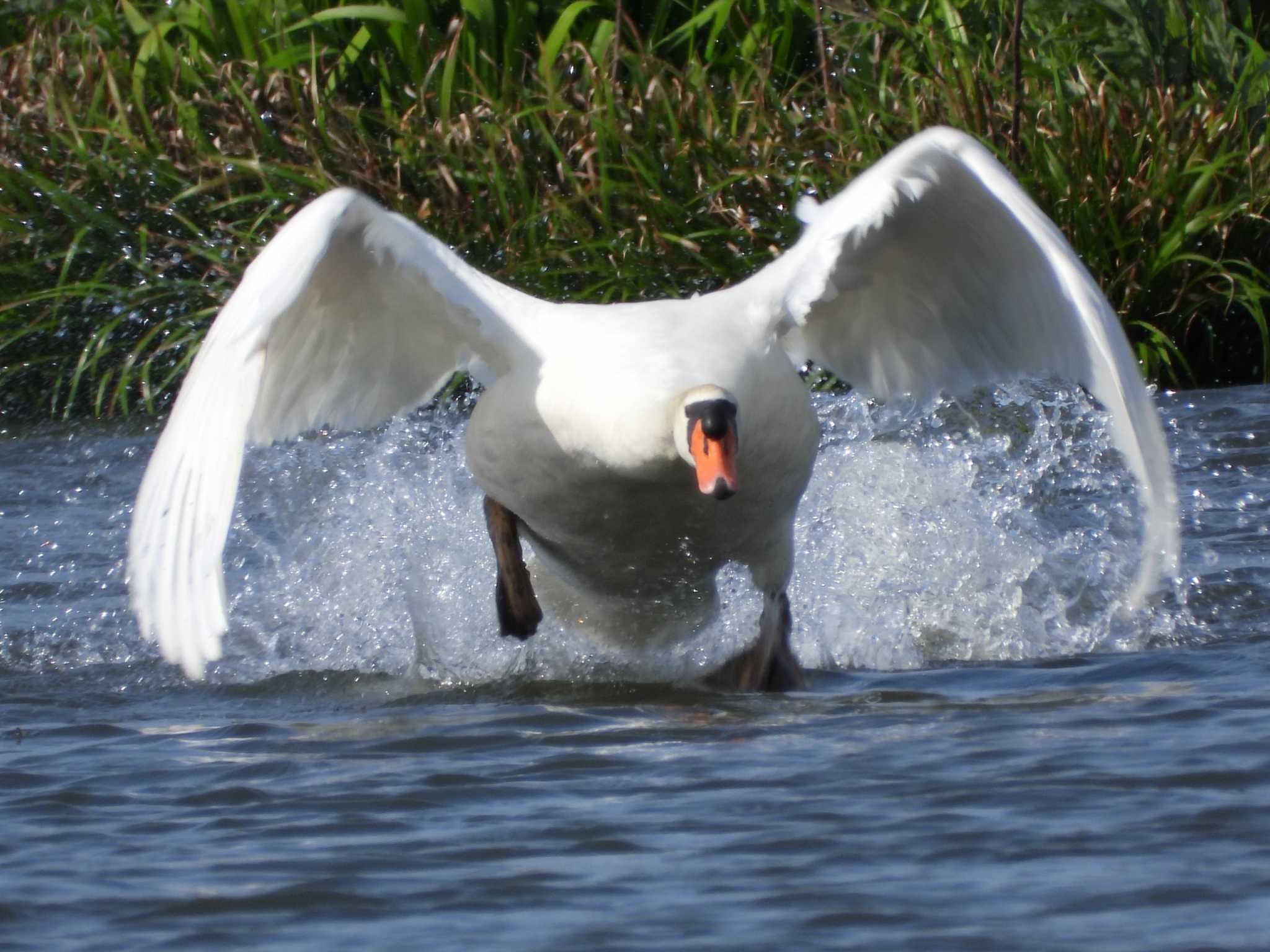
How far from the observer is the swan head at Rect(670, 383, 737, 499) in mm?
4312

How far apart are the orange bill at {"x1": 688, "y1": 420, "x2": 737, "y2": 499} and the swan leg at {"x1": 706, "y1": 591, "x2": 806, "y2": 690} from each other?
3.20 feet

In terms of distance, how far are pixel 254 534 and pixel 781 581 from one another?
2584 mm

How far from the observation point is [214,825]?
3.74 metres

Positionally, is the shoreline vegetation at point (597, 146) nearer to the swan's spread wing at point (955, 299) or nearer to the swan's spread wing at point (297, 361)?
the swan's spread wing at point (955, 299)

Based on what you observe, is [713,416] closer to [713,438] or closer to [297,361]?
[713,438]

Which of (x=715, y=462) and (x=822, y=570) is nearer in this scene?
(x=715, y=462)

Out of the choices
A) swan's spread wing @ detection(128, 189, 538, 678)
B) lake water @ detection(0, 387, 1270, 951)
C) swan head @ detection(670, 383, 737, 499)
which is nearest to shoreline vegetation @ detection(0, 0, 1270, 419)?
lake water @ detection(0, 387, 1270, 951)

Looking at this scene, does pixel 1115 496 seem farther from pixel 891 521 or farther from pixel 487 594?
pixel 487 594

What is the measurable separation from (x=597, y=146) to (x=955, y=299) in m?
4.02

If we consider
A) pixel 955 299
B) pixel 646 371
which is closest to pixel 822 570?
pixel 955 299

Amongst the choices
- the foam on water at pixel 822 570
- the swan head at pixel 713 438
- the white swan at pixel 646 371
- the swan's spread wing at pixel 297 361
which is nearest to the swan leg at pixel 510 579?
the white swan at pixel 646 371

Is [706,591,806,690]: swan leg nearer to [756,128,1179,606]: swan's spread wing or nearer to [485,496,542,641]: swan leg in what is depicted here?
[485,496,542,641]: swan leg

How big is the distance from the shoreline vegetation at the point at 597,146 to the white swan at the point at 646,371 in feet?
10.5

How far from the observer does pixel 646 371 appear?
4.57 meters
